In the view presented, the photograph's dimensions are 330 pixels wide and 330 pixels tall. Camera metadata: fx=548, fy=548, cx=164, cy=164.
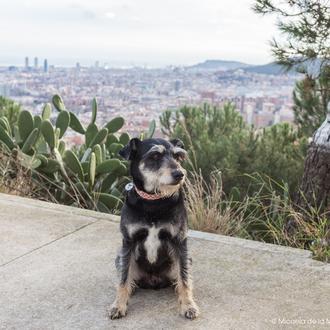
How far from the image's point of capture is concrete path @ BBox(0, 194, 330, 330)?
3.45 m

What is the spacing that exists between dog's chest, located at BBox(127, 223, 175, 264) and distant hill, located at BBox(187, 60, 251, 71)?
13.2 metres

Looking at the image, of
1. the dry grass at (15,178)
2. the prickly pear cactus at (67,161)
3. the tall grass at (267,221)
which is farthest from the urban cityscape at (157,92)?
the tall grass at (267,221)

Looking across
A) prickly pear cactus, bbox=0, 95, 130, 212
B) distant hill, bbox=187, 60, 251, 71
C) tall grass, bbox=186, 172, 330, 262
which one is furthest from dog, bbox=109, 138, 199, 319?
distant hill, bbox=187, 60, 251, 71

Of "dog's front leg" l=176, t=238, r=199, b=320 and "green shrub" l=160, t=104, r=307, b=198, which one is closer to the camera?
"dog's front leg" l=176, t=238, r=199, b=320

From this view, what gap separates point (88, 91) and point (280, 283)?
1189 centimetres

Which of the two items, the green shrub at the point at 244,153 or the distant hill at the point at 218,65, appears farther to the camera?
the distant hill at the point at 218,65

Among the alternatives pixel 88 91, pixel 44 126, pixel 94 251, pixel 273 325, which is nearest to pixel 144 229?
pixel 273 325

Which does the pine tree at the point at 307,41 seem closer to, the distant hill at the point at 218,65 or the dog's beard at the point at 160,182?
the dog's beard at the point at 160,182

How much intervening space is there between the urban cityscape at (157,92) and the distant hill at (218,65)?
134mm

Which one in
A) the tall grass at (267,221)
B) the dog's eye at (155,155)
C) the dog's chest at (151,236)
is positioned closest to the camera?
the dog's eye at (155,155)

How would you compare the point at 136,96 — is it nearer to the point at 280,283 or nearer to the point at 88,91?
the point at 88,91

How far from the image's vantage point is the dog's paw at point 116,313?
3.47 metres

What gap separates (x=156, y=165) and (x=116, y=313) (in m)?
0.98

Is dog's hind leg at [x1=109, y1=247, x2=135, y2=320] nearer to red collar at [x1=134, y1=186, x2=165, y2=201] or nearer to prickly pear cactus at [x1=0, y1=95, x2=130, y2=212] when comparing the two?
red collar at [x1=134, y1=186, x2=165, y2=201]
